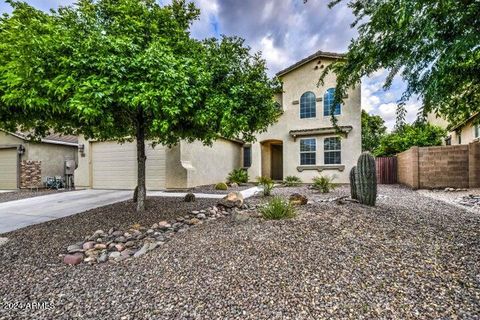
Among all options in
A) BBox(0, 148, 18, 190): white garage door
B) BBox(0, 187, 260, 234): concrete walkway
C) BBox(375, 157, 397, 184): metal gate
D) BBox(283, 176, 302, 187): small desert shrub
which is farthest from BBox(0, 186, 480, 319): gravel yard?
BBox(0, 148, 18, 190): white garage door

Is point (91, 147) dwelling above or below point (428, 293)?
above

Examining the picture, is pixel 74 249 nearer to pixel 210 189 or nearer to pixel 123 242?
pixel 123 242

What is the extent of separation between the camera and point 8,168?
13.8 meters

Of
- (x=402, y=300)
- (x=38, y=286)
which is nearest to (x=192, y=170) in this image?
(x=38, y=286)

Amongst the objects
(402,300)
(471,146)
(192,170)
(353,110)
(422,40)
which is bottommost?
(402,300)

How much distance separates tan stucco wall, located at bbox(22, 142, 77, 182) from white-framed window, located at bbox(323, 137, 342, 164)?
15.9 metres

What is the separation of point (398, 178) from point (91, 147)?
16985 mm

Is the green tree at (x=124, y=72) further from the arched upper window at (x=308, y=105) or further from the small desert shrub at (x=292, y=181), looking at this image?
the arched upper window at (x=308, y=105)

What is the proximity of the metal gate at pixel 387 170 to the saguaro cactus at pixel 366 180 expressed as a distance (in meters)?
9.12

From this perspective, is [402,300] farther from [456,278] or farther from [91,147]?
[91,147]

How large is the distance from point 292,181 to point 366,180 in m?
7.41

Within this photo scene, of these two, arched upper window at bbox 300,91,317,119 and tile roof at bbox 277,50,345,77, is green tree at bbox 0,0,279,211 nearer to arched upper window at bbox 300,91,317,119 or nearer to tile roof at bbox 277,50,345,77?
arched upper window at bbox 300,91,317,119

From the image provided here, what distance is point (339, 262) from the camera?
119 inches

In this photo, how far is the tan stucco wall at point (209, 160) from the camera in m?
11.5
